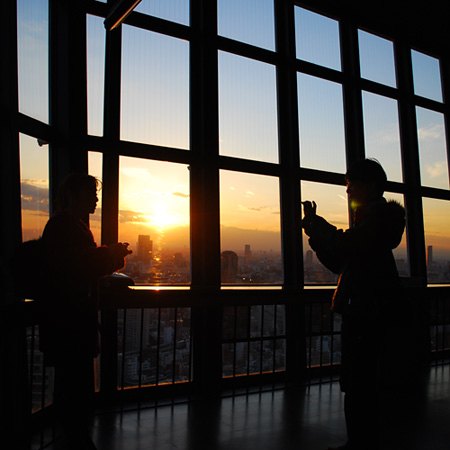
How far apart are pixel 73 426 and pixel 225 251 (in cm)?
251

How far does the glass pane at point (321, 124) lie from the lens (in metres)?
4.95

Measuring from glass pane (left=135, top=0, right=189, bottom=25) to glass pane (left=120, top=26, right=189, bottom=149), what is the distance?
19 centimetres

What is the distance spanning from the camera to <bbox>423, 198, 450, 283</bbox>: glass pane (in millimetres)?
5793

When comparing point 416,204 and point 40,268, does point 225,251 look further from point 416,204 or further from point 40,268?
point 416,204

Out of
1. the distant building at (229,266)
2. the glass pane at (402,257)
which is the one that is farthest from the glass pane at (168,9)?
the glass pane at (402,257)

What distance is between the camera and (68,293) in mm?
1950

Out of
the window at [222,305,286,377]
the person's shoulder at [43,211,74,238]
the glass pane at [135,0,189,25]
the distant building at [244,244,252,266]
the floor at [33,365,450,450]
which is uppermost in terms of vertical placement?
the glass pane at [135,0,189,25]

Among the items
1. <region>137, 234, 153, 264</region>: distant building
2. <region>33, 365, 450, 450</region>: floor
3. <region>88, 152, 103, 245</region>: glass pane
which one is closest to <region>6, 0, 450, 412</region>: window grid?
<region>88, 152, 103, 245</region>: glass pane

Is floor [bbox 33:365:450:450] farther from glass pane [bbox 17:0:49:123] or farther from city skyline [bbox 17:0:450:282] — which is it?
glass pane [bbox 17:0:49:123]

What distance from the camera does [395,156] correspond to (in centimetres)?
568

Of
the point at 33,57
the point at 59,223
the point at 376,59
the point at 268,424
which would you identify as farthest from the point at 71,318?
the point at 376,59

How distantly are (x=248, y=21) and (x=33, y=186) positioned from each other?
9.85 ft

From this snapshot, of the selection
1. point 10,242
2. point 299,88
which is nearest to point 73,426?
point 10,242

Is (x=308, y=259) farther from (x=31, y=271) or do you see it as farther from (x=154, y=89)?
(x=31, y=271)
